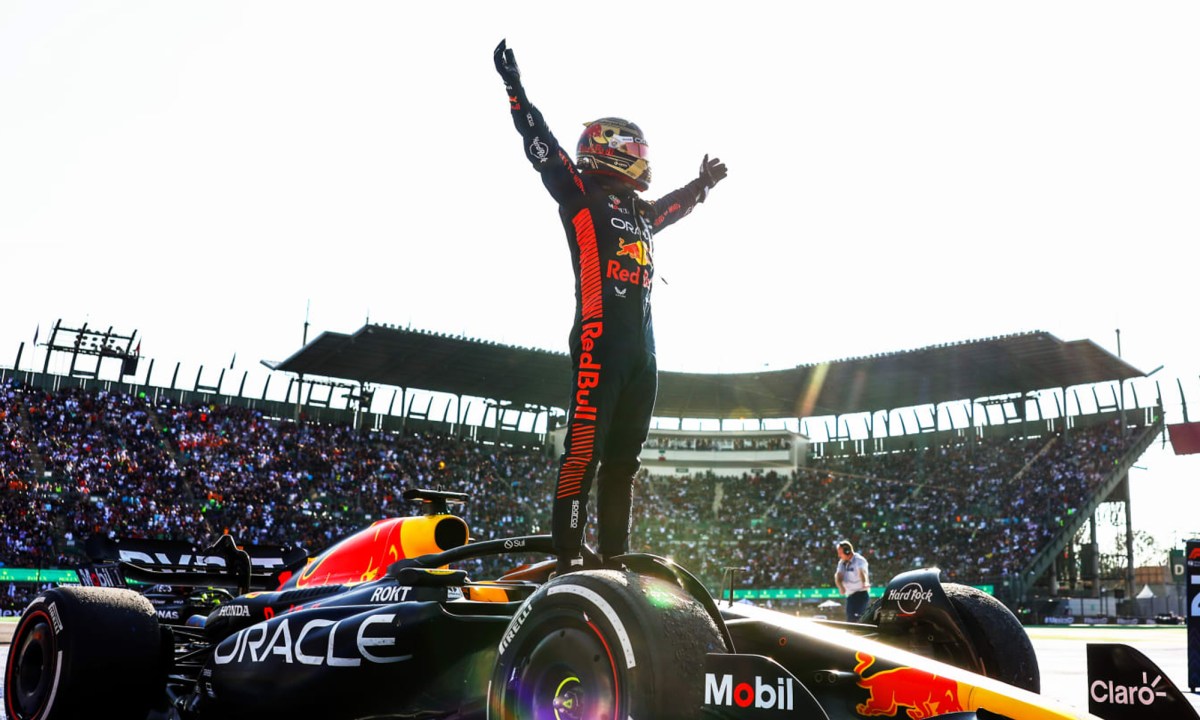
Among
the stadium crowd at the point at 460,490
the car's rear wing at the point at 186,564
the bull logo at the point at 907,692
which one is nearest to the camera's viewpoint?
the bull logo at the point at 907,692

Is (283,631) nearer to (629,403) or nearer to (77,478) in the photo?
(629,403)

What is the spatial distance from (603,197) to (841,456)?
42.5m

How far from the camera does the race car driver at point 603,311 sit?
13.1 ft

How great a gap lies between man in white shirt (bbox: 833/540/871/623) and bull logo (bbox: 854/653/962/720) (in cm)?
1036

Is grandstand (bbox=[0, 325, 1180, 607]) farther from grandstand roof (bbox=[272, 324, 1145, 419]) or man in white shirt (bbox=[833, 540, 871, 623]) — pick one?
man in white shirt (bbox=[833, 540, 871, 623])

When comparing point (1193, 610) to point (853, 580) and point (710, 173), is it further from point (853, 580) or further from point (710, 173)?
point (710, 173)

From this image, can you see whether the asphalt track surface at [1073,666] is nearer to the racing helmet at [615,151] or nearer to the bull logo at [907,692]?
the bull logo at [907,692]

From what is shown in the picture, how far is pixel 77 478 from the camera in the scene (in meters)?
31.3

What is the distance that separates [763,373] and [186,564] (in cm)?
3473

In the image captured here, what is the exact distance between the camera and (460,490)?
39031 mm

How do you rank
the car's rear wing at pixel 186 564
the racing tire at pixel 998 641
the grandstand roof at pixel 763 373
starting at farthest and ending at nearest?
the grandstand roof at pixel 763 373, the car's rear wing at pixel 186 564, the racing tire at pixel 998 641

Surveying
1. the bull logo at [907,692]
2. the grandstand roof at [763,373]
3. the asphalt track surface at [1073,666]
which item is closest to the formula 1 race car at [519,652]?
the bull logo at [907,692]

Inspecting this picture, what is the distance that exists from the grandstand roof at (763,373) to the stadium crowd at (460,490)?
2219 mm

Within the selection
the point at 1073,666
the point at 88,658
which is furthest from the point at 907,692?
the point at 1073,666
